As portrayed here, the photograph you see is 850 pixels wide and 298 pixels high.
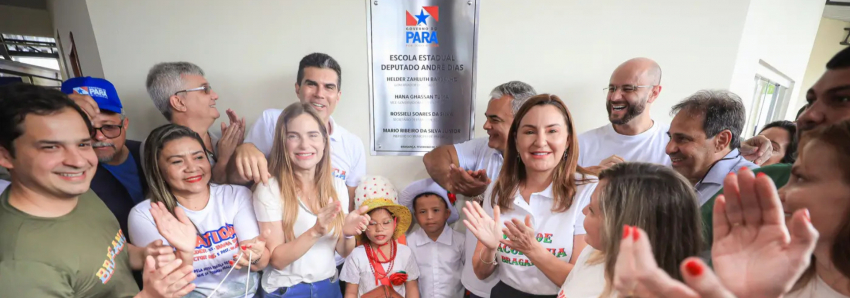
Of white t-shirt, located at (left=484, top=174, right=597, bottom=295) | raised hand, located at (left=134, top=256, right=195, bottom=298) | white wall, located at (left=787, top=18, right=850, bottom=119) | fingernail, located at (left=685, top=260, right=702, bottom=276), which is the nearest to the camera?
fingernail, located at (left=685, top=260, right=702, bottom=276)

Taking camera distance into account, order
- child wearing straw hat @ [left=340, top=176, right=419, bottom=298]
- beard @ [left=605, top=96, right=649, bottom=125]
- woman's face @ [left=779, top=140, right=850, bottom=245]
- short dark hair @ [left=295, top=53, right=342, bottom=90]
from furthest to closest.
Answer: child wearing straw hat @ [left=340, top=176, right=419, bottom=298], beard @ [left=605, top=96, right=649, bottom=125], short dark hair @ [left=295, top=53, right=342, bottom=90], woman's face @ [left=779, top=140, right=850, bottom=245]

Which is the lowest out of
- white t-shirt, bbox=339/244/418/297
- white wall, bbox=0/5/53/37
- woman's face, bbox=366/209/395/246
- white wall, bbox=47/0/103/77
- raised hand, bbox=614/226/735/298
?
white t-shirt, bbox=339/244/418/297

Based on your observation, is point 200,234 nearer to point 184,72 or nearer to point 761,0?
point 184,72

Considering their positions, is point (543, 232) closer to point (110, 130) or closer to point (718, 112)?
point (718, 112)

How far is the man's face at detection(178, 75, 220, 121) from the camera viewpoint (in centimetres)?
176

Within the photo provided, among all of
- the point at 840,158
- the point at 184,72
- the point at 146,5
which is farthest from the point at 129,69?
the point at 840,158

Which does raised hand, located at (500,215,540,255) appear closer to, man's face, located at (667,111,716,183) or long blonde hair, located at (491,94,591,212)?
long blonde hair, located at (491,94,591,212)

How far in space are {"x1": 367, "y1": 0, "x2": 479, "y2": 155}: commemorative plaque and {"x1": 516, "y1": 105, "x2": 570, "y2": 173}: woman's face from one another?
731 mm

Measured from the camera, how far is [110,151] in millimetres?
1553

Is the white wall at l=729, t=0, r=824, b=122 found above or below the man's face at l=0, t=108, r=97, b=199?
above

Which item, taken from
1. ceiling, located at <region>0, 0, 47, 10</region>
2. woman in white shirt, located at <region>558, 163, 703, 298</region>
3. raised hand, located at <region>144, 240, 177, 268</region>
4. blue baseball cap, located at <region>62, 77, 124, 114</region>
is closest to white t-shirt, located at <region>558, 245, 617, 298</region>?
woman in white shirt, located at <region>558, 163, 703, 298</region>

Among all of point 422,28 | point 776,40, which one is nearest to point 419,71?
point 422,28

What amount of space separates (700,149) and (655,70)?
563 millimetres

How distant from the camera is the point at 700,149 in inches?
60.6
